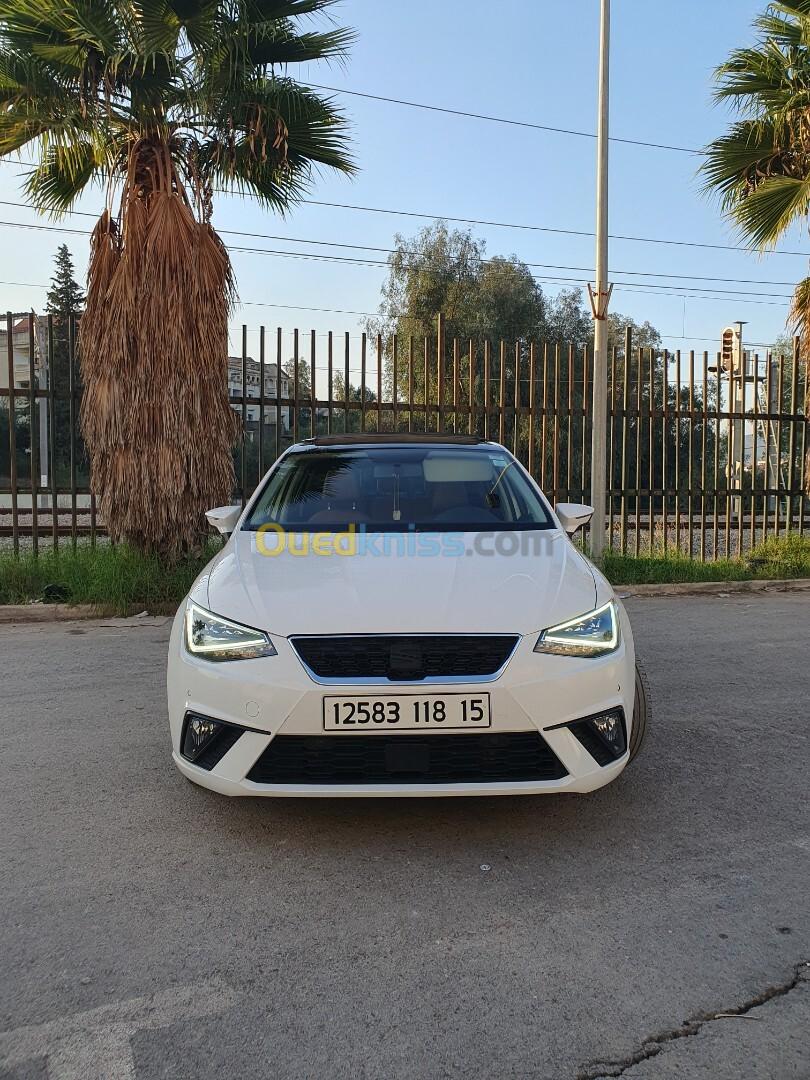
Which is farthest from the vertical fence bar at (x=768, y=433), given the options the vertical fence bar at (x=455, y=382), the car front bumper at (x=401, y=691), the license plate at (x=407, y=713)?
the license plate at (x=407, y=713)

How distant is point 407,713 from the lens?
8.86 feet

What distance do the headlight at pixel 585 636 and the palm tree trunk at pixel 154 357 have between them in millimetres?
5665

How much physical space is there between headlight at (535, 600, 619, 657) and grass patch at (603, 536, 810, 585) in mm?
6445

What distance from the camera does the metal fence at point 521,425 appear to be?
859 cm

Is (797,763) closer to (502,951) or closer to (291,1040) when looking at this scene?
(502,951)

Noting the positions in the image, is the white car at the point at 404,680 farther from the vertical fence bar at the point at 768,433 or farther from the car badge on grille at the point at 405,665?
the vertical fence bar at the point at 768,433

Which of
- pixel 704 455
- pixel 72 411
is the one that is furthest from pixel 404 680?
pixel 704 455

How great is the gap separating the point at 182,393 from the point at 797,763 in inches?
235

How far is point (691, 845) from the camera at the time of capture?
2.95 metres

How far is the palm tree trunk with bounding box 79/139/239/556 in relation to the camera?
7.75 metres

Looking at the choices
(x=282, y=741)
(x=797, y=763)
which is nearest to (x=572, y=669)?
(x=282, y=741)

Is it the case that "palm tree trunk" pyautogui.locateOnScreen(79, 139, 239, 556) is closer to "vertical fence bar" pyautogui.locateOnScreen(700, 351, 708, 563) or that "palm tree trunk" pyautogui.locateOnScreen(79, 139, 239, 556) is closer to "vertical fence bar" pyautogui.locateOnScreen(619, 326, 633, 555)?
"vertical fence bar" pyautogui.locateOnScreen(619, 326, 633, 555)

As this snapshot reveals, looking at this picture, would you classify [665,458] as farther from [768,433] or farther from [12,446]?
[12,446]

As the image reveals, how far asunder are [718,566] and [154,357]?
6542 millimetres
